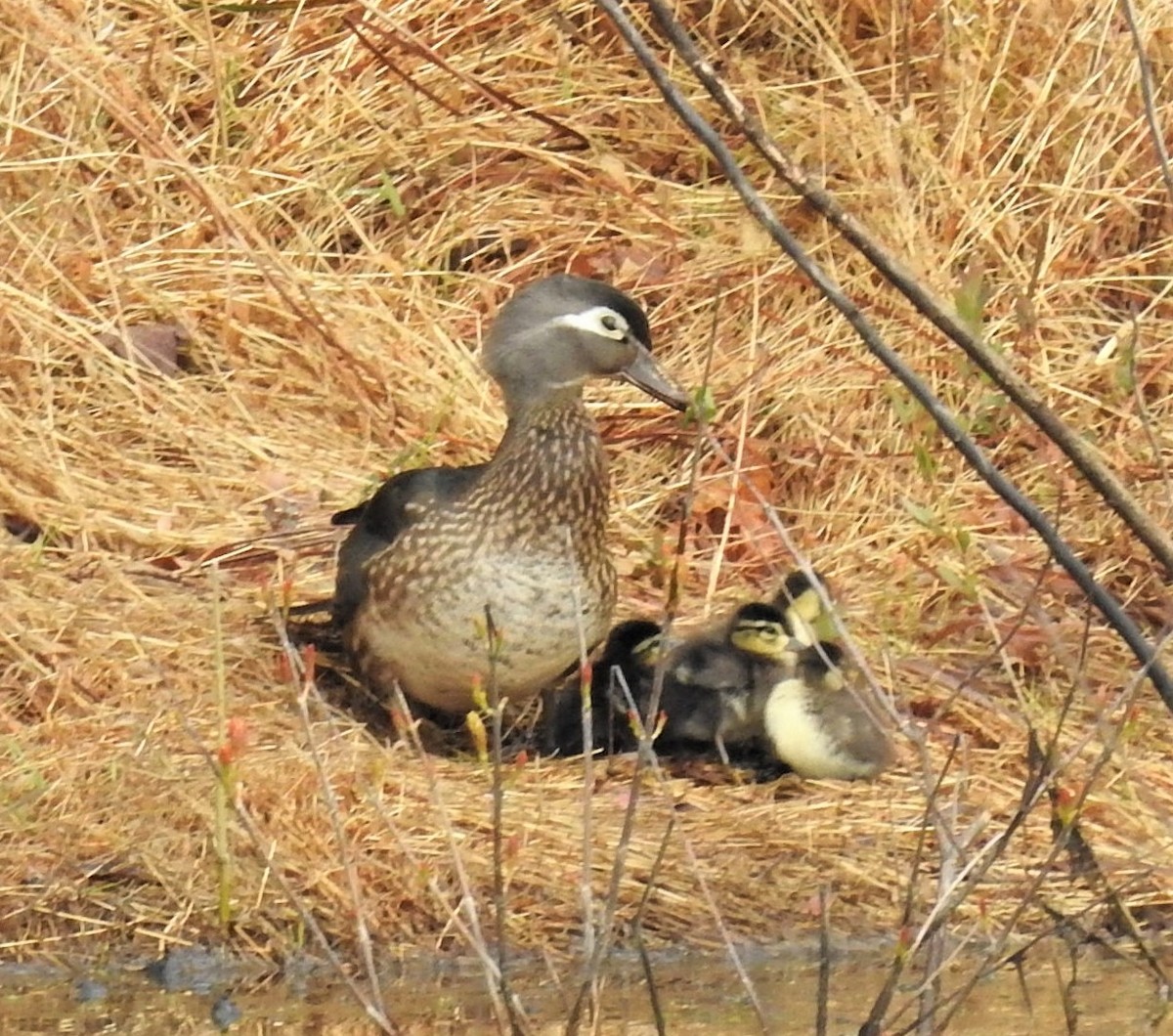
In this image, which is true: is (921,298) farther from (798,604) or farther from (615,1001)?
(798,604)

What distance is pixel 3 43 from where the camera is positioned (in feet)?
21.8

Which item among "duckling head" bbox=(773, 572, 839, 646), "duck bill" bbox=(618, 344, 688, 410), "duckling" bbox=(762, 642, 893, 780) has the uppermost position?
"duck bill" bbox=(618, 344, 688, 410)

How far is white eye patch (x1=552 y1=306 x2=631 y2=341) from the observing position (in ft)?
16.7

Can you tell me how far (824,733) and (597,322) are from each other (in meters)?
0.95

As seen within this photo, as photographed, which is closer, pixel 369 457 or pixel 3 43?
pixel 369 457

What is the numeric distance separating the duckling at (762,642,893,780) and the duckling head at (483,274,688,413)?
0.68 m

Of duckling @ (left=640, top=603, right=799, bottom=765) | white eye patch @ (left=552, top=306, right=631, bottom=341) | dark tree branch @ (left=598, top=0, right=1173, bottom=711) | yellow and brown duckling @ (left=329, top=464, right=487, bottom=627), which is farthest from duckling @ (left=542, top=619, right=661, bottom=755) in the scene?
dark tree branch @ (left=598, top=0, right=1173, bottom=711)

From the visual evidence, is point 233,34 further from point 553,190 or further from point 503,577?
point 503,577

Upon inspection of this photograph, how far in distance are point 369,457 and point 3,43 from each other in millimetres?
1607

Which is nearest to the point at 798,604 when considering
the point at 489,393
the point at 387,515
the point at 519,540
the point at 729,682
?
the point at 729,682

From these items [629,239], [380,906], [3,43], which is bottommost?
[380,906]

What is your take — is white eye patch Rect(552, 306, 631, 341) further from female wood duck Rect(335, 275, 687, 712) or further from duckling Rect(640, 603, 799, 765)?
duckling Rect(640, 603, 799, 765)

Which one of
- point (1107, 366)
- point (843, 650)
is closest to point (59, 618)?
point (843, 650)

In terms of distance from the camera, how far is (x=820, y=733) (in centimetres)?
482
